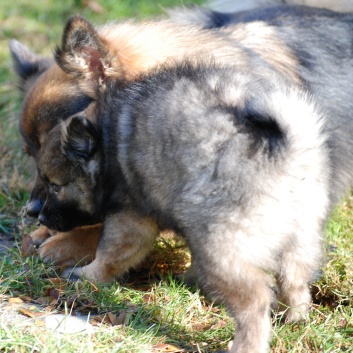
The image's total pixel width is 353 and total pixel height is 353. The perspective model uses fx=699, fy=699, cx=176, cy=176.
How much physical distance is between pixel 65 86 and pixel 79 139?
62 centimetres

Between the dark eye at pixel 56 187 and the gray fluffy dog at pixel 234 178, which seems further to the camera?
the dark eye at pixel 56 187

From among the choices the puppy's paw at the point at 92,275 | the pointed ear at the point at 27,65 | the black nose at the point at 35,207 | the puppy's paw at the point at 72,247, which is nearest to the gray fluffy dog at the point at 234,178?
the puppy's paw at the point at 92,275

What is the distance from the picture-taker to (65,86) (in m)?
4.14

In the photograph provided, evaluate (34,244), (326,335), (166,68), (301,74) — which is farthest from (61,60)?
(326,335)

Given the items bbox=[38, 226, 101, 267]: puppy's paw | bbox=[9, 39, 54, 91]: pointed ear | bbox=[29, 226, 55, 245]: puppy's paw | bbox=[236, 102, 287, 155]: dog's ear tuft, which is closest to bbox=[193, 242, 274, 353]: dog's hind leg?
bbox=[236, 102, 287, 155]: dog's ear tuft

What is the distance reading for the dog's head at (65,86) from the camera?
12.6 ft

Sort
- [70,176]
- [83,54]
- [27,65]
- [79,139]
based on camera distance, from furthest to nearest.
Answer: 1. [27,65]
2. [83,54]
3. [70,176]
4. [79,139]

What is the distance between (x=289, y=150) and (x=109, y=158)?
43.5 inches

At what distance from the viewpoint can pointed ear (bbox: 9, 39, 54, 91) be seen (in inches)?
184

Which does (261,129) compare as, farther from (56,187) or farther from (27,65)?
(27,65)

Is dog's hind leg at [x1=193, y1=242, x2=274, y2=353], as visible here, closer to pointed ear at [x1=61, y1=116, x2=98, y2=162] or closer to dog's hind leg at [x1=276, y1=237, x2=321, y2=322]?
dog's hind leg at [x1=276, y1=237, x2=321, y2=322]

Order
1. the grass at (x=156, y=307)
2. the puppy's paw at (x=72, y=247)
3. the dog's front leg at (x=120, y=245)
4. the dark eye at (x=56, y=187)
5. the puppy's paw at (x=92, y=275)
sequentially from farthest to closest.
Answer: the puppy's paw at (x=72, y=247)
the dark eye at (x=56, y=187)
the puppy's paw at (x=92, y=275)
the dog's front leg at (x=120, y=245)
the grass at (x=156, y=307)

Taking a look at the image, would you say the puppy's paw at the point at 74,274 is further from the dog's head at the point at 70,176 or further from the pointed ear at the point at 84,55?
the pointed ear at the point at 84,55

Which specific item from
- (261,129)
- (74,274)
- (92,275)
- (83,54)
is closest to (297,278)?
(261,129)
